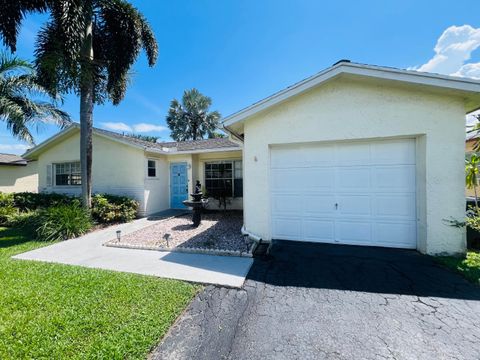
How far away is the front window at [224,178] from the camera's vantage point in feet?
38.3

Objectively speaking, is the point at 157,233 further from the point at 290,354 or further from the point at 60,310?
the point at 290,354

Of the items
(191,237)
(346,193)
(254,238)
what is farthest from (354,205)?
(191,237)

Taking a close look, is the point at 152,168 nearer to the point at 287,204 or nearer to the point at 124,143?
the point at 124,143

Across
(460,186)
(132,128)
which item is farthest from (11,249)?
(132,128)

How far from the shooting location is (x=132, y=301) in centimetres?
335

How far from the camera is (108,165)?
36.4 feet

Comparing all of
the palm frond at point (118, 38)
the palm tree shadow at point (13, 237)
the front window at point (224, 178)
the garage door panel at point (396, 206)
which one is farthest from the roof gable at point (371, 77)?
the palm tree shadow at point (13, 237)

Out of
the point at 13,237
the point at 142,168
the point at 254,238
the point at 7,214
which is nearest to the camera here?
the point at 254,238

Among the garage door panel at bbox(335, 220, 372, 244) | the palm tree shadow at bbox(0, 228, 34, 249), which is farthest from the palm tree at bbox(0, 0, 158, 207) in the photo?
the garage door panel at bbox(335, 220, 372, 244)

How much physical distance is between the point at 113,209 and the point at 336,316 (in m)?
9.14

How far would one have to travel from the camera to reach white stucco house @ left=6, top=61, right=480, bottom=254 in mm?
4879

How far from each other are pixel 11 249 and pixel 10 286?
11.1 feet

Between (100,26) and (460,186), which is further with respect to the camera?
(100,26)

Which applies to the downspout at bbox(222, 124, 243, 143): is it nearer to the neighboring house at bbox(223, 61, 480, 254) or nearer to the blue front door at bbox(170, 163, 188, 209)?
the neighboring house at bbox(223, 61, 480, 254)
